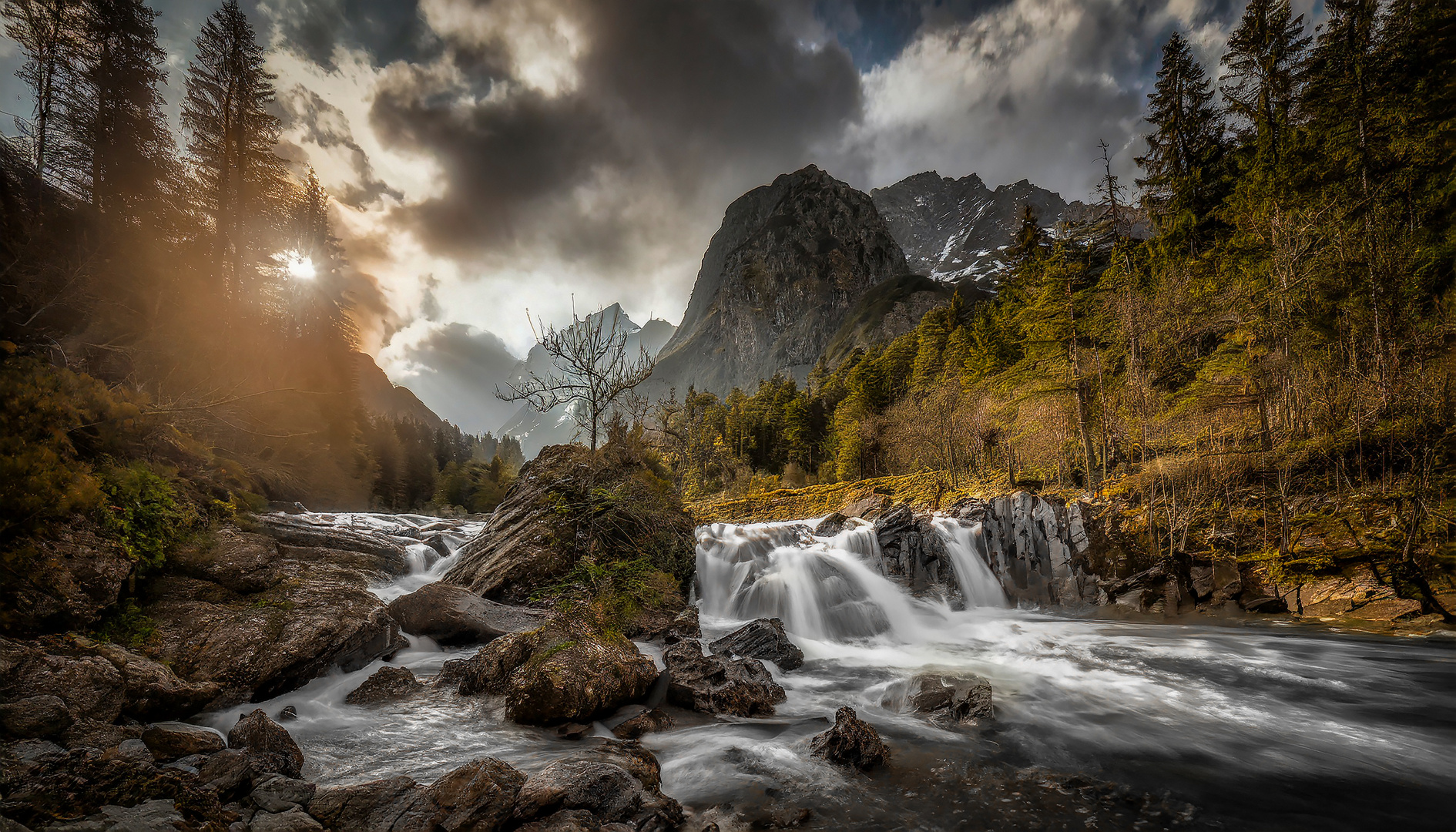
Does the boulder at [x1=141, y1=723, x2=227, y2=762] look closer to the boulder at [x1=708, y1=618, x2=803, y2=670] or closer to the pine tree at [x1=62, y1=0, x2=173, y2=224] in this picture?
the boulder at [x1=708, y1=618, x2=803, y2=670]

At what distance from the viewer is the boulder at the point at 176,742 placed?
4008 millimetres

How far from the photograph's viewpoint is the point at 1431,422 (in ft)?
32.7

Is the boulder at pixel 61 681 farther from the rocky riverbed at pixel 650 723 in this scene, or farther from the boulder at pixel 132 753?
the boulder at pixel 132 753

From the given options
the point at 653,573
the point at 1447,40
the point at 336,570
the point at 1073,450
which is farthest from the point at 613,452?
the point at 1447,40

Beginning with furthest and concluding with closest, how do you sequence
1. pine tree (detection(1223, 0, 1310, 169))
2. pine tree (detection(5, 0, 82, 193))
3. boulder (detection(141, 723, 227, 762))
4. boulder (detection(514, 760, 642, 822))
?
1. pine tree (detection(1223, 0, 1310, 169))
2. pine tree (detection(5, 0, 82, 193))
3. boulder (detection(141, 723, 227, 762))
4. boulder (detection(514, 760, 642, 822))

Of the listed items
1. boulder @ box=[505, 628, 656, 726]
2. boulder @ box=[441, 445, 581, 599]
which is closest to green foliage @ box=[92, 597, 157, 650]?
boulder @ box=[505, 628, 656, 726]

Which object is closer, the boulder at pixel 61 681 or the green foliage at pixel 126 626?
the boulder at pixel 61 681

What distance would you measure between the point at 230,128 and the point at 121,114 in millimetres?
2598

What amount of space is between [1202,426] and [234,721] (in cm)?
2226

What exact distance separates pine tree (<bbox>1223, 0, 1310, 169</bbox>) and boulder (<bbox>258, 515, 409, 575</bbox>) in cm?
3799

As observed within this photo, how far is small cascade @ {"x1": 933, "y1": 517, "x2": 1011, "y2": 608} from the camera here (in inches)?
657

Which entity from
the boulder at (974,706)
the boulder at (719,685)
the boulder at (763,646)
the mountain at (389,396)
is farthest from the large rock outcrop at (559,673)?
the mountain at (389,396)

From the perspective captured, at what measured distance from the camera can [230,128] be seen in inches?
679

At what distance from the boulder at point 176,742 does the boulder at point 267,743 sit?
251 mm
